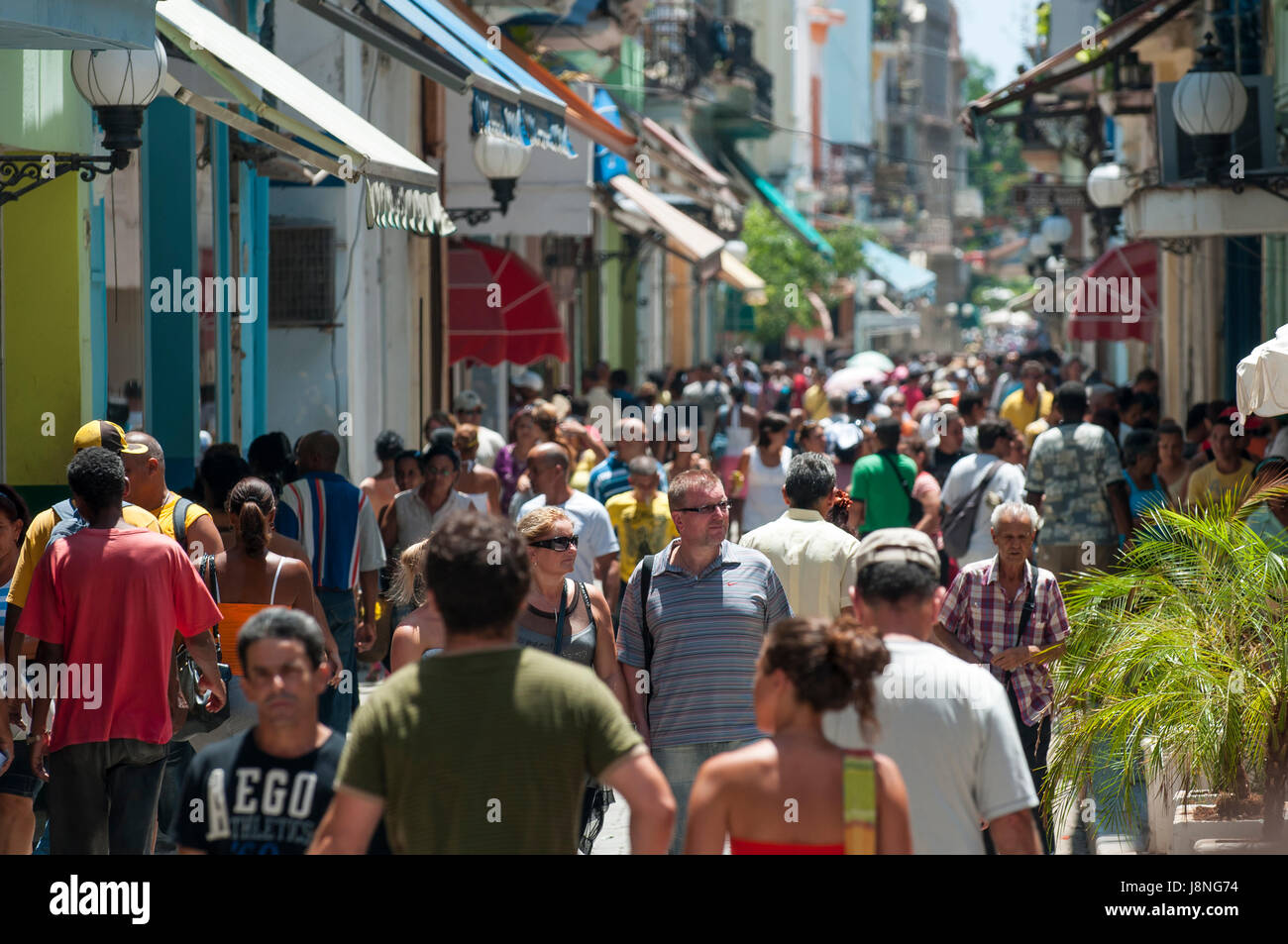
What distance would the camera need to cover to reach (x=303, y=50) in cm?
1455

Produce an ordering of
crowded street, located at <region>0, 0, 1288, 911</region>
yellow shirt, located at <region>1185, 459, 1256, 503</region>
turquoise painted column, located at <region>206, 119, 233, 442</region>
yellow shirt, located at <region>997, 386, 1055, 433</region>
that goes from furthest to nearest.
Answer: yellow shirt, located at <region>997, 386, 1055, 433</region>, turquoise painted column, located at <region>206, 119, 233, 442</region>, yellow shirt, located at <region>1185, 459, 1256, 503</region>, crowded street, located at <region>0, 0, 1288, 911</region>

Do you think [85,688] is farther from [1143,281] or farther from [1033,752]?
[1143,281]

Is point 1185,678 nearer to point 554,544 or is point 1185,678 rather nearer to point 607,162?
point 554,544

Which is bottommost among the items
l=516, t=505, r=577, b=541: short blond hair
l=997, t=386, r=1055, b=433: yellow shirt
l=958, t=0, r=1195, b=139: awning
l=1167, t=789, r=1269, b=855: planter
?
l=1167, t=789, r=1269, b=855: planter

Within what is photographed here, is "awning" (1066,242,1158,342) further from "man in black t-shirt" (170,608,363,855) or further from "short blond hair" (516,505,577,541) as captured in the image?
"man in black t-shirt" (170,608,363,855)

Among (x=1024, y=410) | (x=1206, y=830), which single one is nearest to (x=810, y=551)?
(x=1206, y=830)

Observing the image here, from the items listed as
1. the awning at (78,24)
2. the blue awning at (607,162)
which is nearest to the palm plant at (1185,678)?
the awning at (78,24)

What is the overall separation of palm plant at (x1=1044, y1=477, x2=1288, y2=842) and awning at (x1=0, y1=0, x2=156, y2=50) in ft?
13.5

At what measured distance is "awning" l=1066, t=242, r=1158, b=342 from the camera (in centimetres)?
2148

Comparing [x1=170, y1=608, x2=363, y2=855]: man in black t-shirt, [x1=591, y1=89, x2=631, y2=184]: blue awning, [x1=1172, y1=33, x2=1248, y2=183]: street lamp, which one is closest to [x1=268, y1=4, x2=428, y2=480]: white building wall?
[x1=591, y1=89, x2=631, y2=184]: blue awning

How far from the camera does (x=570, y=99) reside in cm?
1675

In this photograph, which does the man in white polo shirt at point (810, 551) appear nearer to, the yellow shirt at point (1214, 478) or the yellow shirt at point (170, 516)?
the yellow shirt at point (170, 516)

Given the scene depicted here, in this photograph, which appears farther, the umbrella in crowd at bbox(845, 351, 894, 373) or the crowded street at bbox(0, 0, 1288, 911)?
the umbrella in crowd at bbox(845, 351, 894, 373)

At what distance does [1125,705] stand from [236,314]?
28.2ft
